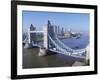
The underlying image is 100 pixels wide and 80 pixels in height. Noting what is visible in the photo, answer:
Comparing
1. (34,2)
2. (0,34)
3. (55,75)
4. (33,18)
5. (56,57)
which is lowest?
(55,75)

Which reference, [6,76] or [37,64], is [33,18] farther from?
[6,76]

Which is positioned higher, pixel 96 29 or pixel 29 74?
pixel 96 29

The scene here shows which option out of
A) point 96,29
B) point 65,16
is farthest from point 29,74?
point 96,29

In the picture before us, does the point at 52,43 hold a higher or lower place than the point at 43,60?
higher

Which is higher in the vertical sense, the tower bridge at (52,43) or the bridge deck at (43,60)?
the tower bridge at (52,43)

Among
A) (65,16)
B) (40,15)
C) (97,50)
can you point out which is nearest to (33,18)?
(40,15)

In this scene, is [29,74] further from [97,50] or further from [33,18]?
[97,50]

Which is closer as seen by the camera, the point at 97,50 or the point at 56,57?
the point at 56,57

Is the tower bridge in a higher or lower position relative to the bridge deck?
higher

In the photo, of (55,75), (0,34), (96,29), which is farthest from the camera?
(96,29)

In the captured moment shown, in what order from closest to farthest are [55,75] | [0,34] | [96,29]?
[0,34] → [55,75] → [96,29]
